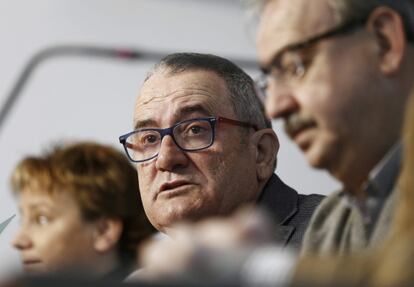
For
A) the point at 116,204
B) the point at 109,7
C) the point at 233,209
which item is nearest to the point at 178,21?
the point at 109,7

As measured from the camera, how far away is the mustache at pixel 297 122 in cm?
142

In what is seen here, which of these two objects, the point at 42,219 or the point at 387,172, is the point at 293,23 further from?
the point at 42,219

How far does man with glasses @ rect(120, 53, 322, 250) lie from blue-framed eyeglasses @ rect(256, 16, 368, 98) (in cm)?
80

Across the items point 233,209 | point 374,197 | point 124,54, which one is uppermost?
point 124,54

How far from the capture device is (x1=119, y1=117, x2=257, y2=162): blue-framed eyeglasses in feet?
7.79

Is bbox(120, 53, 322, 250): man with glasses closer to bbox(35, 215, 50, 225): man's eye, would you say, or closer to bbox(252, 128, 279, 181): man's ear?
bbox(252, 128, 279, 181): man's ear

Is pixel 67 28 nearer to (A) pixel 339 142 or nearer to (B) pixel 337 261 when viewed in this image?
(A) pixel 339 142

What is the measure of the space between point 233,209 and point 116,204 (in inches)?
14.8

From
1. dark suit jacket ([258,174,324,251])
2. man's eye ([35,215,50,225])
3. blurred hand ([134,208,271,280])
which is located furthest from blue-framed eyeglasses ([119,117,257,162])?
blurred hand ([134,208,271,280])

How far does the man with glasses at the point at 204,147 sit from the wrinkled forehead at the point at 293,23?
818mm

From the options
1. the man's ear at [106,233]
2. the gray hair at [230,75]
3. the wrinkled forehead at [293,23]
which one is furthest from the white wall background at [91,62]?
the wrinkled forehead at [293,23]

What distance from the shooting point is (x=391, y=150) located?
1.42m

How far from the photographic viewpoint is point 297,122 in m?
1.42

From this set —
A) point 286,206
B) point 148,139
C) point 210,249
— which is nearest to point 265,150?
point 286,206
